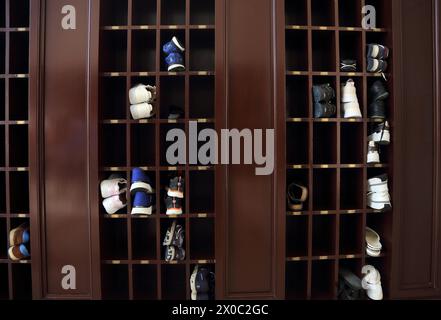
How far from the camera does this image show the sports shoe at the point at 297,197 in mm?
1455

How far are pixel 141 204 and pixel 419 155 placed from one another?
6.25ft

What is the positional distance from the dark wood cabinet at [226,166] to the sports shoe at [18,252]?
9 cm

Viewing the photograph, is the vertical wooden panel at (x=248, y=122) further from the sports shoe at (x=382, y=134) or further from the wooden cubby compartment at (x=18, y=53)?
the wooden cubby compartment at (x=18, y=53)

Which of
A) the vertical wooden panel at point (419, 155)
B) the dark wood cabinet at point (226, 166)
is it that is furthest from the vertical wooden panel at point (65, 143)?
the vertical wooden panel at point (419, 155)

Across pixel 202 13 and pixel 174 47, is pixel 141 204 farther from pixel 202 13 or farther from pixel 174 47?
pixel 202 13

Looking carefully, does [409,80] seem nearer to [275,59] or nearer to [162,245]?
[275,59]

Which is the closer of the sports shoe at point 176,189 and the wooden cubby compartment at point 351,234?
the sports shoe at point 176,189

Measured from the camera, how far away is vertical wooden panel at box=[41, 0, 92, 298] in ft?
4.69

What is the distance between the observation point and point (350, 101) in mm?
1448

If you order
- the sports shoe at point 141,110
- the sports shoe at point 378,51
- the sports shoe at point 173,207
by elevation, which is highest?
the sports shoe at point 378,51

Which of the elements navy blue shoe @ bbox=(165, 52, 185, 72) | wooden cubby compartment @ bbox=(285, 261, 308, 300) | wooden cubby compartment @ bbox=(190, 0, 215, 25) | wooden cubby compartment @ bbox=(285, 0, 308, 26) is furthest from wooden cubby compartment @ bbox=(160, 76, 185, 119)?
wooden cubby compartment @ bbox=(285, 261, 308, 300)

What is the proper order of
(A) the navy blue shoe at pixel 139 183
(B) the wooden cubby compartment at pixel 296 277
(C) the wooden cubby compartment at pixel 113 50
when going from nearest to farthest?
(A) the navy blue shoe at pixel 139 183
(C) the wooden cubby compartment at pixel 113 50
(B) the wooden cubby compartment at pixel 296 277

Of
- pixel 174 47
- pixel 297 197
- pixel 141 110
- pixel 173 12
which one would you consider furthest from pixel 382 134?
pixel 173 12
